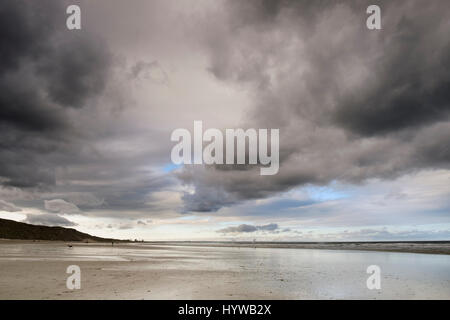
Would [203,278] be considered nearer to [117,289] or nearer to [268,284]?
[268,284]
